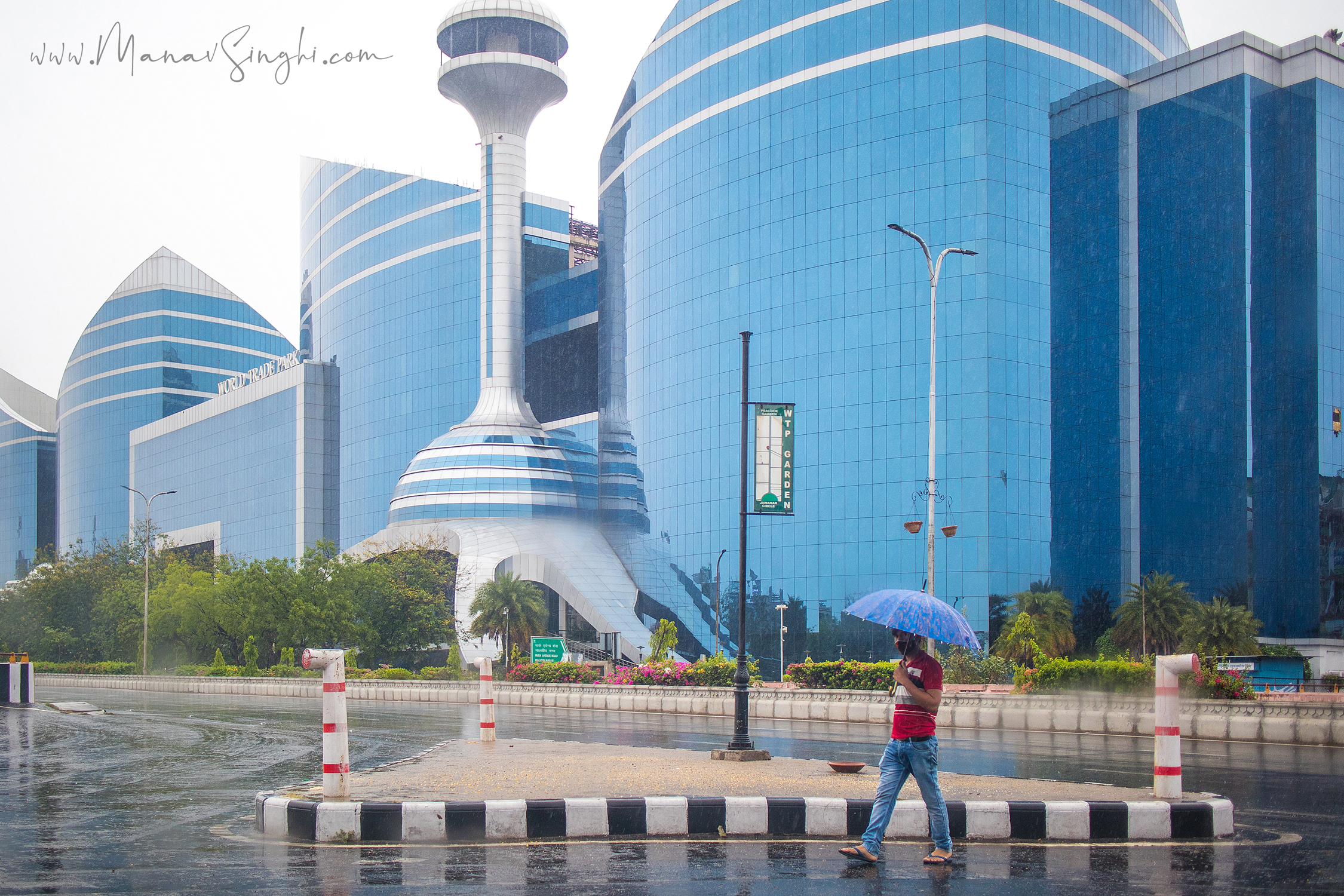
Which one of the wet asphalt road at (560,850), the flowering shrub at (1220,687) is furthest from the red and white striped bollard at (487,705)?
the flowering shrub at (1220,687)

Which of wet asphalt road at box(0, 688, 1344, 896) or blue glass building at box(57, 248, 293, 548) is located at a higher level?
blue glass building at box(57, 248, 293, 548)

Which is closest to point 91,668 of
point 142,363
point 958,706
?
point 958,706

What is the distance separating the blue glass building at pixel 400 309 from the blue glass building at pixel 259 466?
2.85 meters

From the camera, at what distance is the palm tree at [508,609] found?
69.0m

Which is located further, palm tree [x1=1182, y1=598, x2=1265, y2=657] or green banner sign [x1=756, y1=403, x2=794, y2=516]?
palm tree [x1=1182, y1=598, x2=1265, y2=657]

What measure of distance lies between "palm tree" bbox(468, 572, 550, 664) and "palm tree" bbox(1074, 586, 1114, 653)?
29817 millimetres

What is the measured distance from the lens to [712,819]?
445 inches

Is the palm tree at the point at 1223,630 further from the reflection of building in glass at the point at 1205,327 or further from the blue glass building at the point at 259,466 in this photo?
the blue glass building at the point at 259,466

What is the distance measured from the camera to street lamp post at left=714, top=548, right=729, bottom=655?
74500mm

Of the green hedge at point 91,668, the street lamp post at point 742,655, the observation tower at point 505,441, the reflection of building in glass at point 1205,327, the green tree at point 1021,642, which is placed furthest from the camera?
the observation tower at point 505,441

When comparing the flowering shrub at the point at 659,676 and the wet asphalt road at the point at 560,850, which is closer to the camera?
the wet asphalt road at the point at 560,850

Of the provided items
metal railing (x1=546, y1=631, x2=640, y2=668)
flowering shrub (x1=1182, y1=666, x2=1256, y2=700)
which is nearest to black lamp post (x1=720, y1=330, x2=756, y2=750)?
flowering shrub (x1=1182, y1=666, x2=1256, y2=700)

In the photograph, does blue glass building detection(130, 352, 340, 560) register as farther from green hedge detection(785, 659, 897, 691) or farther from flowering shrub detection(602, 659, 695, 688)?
green hedge detection(785, 659, 897, 691)

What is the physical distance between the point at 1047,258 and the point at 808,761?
182ft
